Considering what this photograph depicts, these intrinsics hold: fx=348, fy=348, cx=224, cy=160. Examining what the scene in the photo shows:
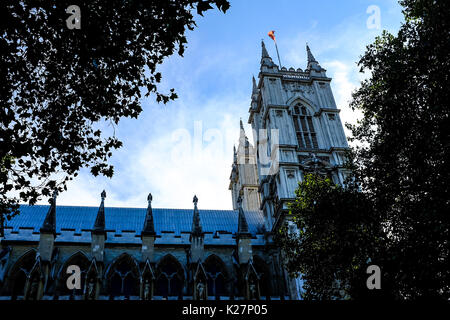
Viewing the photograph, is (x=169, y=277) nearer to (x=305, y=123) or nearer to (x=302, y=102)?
(x=305, y=123)

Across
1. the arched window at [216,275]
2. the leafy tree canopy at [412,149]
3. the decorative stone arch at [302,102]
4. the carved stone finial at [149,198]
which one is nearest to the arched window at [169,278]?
the arched window at [216,275]

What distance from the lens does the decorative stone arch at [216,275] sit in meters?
24.2

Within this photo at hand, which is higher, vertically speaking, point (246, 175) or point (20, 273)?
point (246, 175)

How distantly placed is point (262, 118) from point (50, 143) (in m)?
26.1

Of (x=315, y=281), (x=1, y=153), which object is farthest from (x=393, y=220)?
(x=1, y=153)

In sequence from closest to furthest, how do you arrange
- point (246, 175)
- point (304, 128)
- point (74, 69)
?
point (74, 69) < point (304, 128) < point (246, 175)

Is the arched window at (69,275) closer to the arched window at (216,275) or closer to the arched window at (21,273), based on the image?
the arched window at (21,273)

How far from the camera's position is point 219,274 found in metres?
24.9

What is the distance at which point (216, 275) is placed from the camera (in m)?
24.8

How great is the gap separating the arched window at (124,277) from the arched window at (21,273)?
17.2ft

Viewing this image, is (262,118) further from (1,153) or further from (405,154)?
(1,153)

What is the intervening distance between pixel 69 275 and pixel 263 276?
13.4 m

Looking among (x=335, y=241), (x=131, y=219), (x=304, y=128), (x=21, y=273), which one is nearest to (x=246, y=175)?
(x=304, y=128)

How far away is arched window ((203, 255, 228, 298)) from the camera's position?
24.1m
